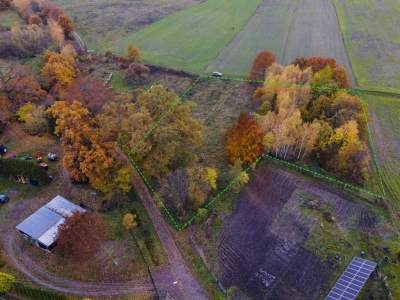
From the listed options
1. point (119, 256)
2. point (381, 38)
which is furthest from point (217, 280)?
point (381, 38)

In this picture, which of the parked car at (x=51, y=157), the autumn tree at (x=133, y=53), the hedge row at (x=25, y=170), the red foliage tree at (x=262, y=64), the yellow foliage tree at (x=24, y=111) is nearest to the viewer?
the hedge row at (x=25, y=170)

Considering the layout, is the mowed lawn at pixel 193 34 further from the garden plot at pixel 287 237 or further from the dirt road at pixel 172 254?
the garden plot at pixel 287 237

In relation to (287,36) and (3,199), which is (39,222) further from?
(287,36)

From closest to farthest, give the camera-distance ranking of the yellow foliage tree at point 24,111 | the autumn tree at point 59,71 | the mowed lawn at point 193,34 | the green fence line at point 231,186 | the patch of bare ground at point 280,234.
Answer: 1. the patch of bare ground at point 280,234
2. the green fence line at point 231,186
3. the yellow foliage tree at point 24,111
4. the autumn tree at point 59,71
5. the mowed lawn at point 193,34

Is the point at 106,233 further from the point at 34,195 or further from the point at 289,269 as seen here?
the point at 289,269

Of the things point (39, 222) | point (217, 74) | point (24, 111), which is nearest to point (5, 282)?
point (39, 222)

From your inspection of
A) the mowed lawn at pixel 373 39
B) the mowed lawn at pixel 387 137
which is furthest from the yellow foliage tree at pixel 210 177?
the mowed lawn at pixel 373 39

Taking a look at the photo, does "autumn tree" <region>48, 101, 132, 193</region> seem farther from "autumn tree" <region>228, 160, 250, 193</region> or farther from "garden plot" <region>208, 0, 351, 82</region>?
"garden plot" <region>208, 0, 351, 82</region>
